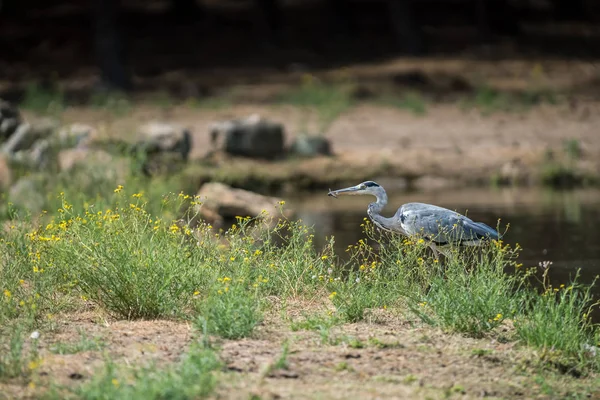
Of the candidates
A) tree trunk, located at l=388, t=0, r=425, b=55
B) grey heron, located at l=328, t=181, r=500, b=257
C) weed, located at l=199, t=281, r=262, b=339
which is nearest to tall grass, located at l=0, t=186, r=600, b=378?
weed, located at l=199, t=281, r=262, b=339

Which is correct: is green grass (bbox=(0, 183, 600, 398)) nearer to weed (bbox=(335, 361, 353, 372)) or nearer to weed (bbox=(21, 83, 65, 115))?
weed (bbox=(335, 361, 353, 372))

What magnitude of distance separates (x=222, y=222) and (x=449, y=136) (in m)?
7.13

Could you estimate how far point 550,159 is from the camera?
1770 centimetres

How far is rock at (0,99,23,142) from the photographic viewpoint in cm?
1608

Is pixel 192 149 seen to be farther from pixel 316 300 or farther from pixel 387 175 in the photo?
pixel 316 300

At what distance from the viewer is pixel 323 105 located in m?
21.4

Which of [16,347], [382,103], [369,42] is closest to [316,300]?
[16,347]

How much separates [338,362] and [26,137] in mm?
10287

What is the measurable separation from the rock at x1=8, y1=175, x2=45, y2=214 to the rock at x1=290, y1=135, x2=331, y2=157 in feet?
18.3

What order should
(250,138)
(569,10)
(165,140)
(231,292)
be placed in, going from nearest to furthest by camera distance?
(231,292), (165,140), (250,138), (569,10)

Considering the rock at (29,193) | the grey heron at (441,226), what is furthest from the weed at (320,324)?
the rock at (29,193)

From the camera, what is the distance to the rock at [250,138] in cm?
1778

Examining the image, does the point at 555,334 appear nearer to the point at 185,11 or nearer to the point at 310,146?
the point at 310,146

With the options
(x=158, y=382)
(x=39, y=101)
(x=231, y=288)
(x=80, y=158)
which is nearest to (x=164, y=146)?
(x=80, y=158)
